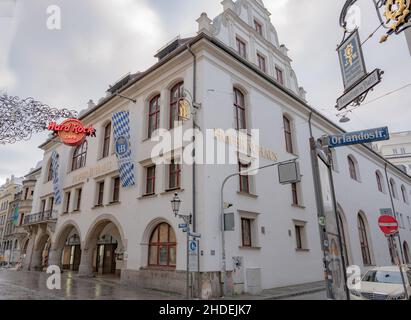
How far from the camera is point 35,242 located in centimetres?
2570

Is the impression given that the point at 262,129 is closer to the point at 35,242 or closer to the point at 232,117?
the point at 232,117

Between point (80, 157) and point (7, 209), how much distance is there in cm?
3479

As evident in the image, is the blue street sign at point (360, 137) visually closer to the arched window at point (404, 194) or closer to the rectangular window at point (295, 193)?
the rectangular window at point (295, 193)

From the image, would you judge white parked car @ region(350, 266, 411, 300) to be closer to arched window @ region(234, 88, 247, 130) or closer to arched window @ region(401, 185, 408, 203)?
arched window @ region(234, 88, 247, 130)

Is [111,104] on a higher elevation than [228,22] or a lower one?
lower

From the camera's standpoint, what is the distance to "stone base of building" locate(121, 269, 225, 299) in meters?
11.8

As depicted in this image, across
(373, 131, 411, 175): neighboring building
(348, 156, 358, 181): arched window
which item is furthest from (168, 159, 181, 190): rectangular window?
(373, 131, 411, 175): neighboring building

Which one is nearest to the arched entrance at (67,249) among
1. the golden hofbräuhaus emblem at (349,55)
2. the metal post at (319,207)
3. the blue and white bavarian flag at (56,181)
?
the blue and white bavarian flag at (56,181)

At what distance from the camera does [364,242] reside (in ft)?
83.7

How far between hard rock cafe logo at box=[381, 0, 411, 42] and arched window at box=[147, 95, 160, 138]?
12771mm

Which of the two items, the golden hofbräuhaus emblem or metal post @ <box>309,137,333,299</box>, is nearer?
metal post @ <box>309,137,333,299</box>

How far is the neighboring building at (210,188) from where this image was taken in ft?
44.3

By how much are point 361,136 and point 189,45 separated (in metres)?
10.7

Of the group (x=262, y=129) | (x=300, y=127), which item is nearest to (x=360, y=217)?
(x=300, y=127)
